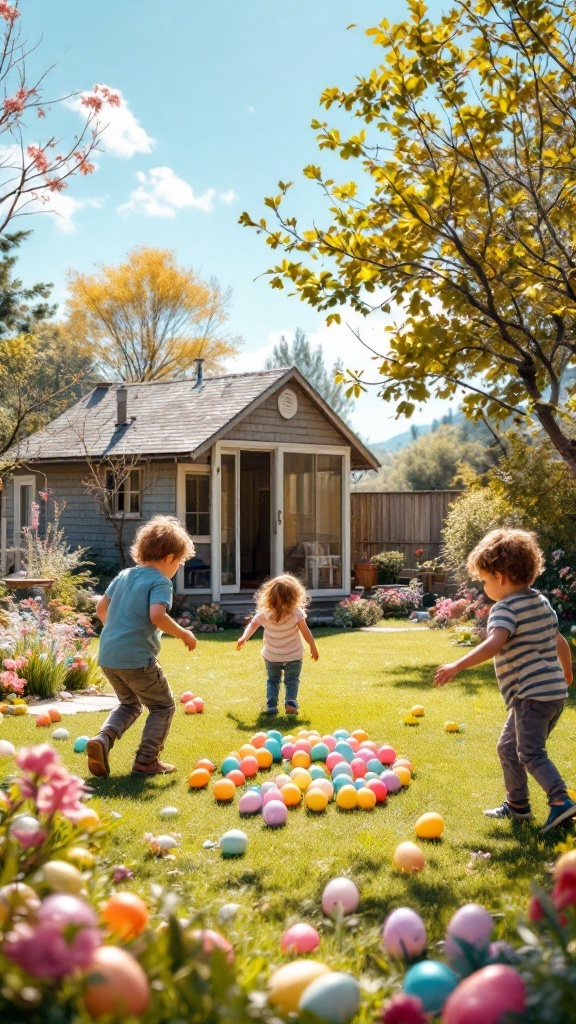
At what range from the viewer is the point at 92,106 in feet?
16.4

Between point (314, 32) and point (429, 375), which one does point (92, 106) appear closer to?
point (429, 375)

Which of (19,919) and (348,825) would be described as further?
(348,825)

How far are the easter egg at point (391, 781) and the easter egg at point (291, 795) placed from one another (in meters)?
0.49

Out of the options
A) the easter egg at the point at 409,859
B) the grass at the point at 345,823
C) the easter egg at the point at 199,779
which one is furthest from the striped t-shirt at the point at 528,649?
the easter egg at the point at 199,779

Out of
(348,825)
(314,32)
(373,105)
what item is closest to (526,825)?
(348,825)

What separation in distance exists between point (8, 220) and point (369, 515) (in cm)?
1819

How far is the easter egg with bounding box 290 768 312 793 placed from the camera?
5.23 meters

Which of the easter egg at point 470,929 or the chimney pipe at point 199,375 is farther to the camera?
the chimney pipe at point 199,375

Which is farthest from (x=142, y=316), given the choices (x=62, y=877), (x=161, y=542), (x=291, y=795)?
(x=62, y=877)

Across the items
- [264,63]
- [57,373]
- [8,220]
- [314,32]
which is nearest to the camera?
[8,220]

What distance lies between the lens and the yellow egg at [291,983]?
174 cm

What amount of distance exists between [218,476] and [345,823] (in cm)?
1237

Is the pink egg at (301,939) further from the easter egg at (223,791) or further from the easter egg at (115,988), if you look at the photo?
the easter egg at (223,791)

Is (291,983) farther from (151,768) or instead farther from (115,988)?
(151,768)
